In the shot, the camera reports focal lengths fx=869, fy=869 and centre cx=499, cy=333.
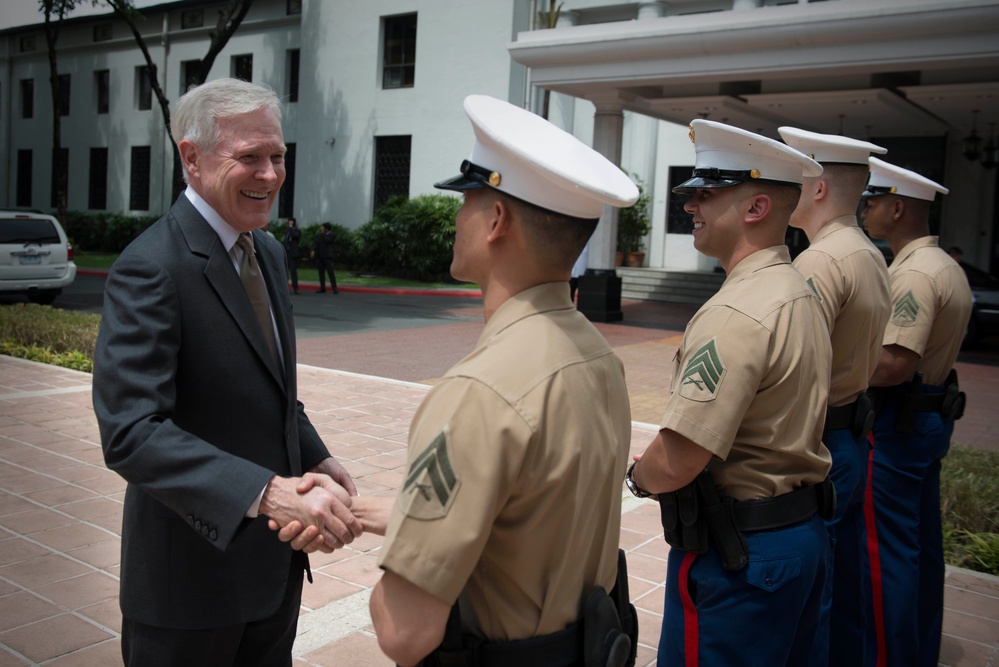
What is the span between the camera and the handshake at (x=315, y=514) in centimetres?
208

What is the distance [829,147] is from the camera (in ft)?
11.7

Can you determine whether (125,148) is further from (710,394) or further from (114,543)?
(710,394)

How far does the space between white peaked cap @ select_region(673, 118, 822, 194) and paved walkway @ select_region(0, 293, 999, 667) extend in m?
2.15

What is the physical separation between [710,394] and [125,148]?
121ft

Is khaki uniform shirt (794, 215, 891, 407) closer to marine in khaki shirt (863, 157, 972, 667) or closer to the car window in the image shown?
marine in khaki shirt (863, 157, 972, 667)

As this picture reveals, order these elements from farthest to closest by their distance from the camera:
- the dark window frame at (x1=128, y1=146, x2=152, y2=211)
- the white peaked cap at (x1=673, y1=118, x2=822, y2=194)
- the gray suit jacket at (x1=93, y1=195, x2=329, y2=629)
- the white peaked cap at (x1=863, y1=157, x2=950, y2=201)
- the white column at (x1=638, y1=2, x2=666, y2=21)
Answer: the dark window frame at (x1=128, y1=146, x2=152, y2=211)
the white column at (x1=638, y1=2, x2=666, y2=21)
the white peaked cap at (x1=863, y1=157, x2=950, y2=201)
the white peaked cap at (x1=673, y1=118, x2=822, y2=194)
the gray suit jacket at (x1=93, y1=195, x2=329, y2=629)

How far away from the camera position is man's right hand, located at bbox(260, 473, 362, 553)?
6.81 ft

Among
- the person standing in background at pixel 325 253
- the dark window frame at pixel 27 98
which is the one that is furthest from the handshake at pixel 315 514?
the dark window frame at pixel 27 98

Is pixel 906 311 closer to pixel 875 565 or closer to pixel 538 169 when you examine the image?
pixel 875 565

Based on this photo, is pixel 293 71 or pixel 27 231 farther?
pixel 293 71

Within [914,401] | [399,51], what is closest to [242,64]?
[399,51]

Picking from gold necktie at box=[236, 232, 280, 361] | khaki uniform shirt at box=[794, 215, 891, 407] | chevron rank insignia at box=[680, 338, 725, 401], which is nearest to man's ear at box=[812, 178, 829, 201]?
khaki uniform shirt at box=[794, 215, 891, 407]

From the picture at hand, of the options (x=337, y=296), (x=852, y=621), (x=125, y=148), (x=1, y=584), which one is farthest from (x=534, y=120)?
(x=125, y=148)

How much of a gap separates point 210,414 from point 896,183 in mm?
3402
